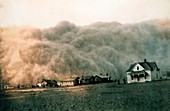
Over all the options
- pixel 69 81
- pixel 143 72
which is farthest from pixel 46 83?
pixel 143 72

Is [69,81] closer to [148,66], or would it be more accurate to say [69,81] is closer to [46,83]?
[46,83]

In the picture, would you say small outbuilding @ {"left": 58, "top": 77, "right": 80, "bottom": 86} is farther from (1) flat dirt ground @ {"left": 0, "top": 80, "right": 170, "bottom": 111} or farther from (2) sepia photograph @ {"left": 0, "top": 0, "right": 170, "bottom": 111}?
(1) flat dirt ground @ {"left": 0, "top": 80, "right": 170, "bottom": 111}

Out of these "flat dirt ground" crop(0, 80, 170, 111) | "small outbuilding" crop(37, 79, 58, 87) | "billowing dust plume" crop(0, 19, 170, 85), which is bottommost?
"flat dirt ground" crop(0, 80, 170, 111)

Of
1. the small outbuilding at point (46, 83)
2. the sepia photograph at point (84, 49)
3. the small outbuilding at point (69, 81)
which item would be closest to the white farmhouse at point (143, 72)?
the sepia photograph at point (84, 49)

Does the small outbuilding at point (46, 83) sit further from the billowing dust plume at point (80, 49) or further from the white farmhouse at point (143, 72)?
the white farmhouse at point (143, 72)

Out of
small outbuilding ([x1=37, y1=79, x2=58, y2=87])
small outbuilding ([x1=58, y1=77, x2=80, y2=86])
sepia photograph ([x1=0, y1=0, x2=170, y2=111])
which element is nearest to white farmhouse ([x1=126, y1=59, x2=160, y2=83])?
sepia photograph ([x1=0, y1=0, x2=170, y2=111])

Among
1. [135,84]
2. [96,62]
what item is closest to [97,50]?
[96,62]
